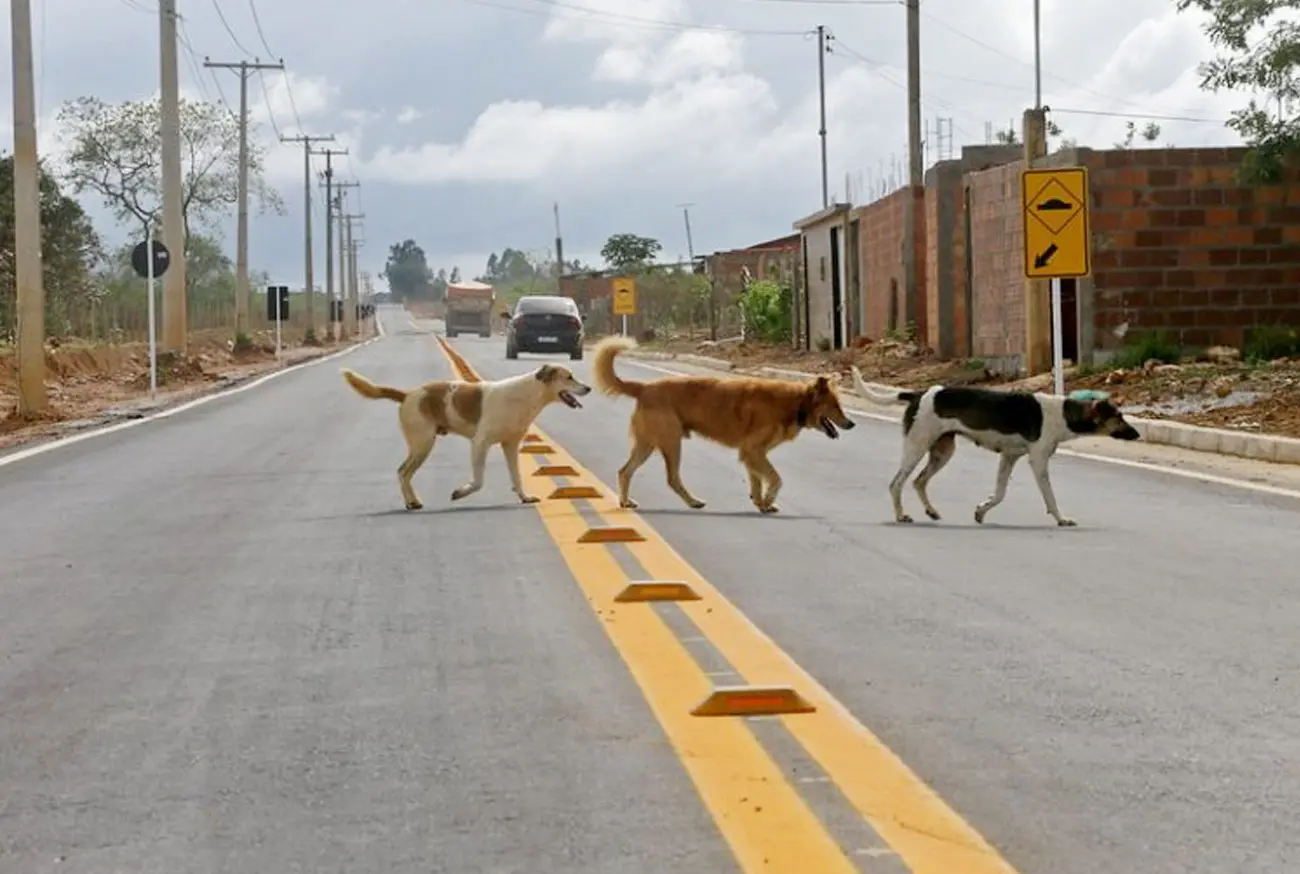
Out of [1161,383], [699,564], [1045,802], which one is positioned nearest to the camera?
[1045,802]

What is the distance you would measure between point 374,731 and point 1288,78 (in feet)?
66.5

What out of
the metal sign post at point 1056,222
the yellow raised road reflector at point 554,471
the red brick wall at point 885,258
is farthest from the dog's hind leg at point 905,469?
the red brick wall at point 885,258

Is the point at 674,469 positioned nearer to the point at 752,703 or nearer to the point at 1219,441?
Answer: the point at 752,703

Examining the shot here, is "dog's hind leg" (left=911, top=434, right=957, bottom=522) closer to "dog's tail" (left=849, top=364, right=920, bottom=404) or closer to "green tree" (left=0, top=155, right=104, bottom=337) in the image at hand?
"dog's tail" (left=849, top=364, right=920, bottom=404)

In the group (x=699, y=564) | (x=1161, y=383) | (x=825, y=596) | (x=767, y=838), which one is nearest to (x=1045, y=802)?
(x=767, y=838)

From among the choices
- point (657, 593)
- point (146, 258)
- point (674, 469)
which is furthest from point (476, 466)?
point (146, 258)

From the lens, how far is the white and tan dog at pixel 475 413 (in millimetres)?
13023

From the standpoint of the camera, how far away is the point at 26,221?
94.2 feet

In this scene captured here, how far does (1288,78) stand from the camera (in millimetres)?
23844

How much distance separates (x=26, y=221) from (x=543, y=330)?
23.1 m

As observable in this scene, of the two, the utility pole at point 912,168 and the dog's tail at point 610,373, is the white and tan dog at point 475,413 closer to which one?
the dog's tail at point 610,373

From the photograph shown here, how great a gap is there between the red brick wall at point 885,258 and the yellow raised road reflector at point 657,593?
2781cm

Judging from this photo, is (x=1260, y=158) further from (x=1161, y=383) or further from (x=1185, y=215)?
(x=1161, y=383)

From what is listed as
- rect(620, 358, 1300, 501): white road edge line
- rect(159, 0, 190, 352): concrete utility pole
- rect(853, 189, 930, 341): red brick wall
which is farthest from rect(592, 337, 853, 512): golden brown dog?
rect(159, 0, 190, 352): concrete utility pole
